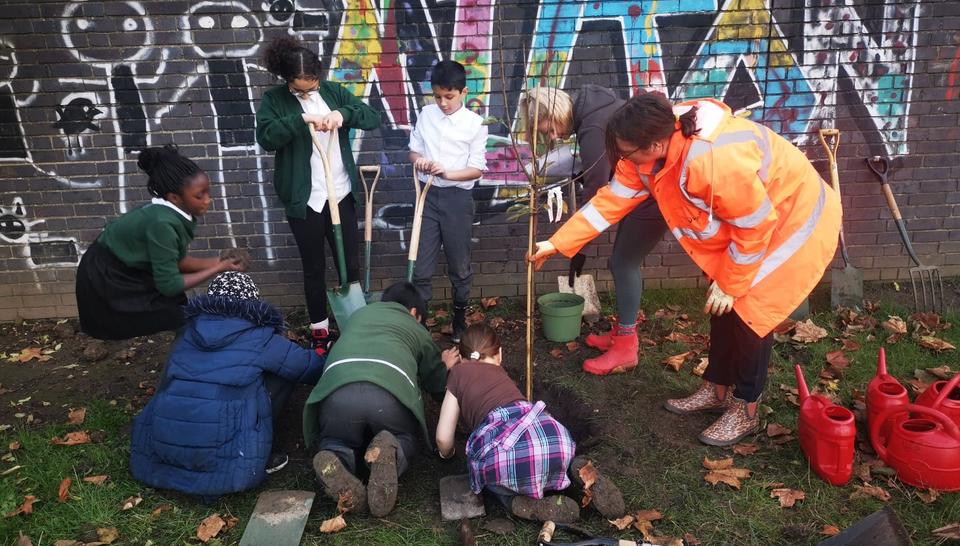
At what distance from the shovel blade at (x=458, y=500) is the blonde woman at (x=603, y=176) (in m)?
1.46

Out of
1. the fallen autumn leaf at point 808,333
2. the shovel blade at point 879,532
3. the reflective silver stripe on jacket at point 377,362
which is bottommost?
the fallen autumn leaf at point 808,333

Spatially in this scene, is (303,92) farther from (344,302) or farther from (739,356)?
(739,356)

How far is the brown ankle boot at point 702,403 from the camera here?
3.76 metres

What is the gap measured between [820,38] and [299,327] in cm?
475

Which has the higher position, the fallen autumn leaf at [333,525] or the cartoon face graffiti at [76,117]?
the cartoon face graffiti at [76,117]

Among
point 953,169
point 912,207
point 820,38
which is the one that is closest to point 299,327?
point 820,38

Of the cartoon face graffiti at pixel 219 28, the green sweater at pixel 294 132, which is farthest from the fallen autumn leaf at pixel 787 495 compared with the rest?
the cartoon face graffiti at pixel 219 28

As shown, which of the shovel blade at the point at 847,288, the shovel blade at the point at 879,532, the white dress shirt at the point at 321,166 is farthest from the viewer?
the shovel blade at the point at 847,288

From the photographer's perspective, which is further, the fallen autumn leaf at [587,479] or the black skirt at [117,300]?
the black skirt at [117,300]

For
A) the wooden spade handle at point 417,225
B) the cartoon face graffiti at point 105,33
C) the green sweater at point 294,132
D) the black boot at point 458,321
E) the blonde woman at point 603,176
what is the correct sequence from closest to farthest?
the blonde woman at point 603,176 → the green sweater at point 294,132 → the wooden spade handle at point 417,225 → the black boot at point 458,321 → the cartoon face graffiti at point 105,33

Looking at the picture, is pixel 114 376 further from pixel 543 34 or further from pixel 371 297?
pixel 543 34

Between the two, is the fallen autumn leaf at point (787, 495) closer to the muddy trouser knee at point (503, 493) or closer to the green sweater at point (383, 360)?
the muddy trouser knee at point (503, 493)

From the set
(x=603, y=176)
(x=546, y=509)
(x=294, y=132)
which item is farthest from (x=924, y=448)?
(x=294, y=132)

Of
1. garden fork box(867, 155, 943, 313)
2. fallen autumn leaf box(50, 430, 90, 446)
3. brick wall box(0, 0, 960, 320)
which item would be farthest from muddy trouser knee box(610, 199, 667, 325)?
fallen autumn leaf box(50, 430, 90, 446)
